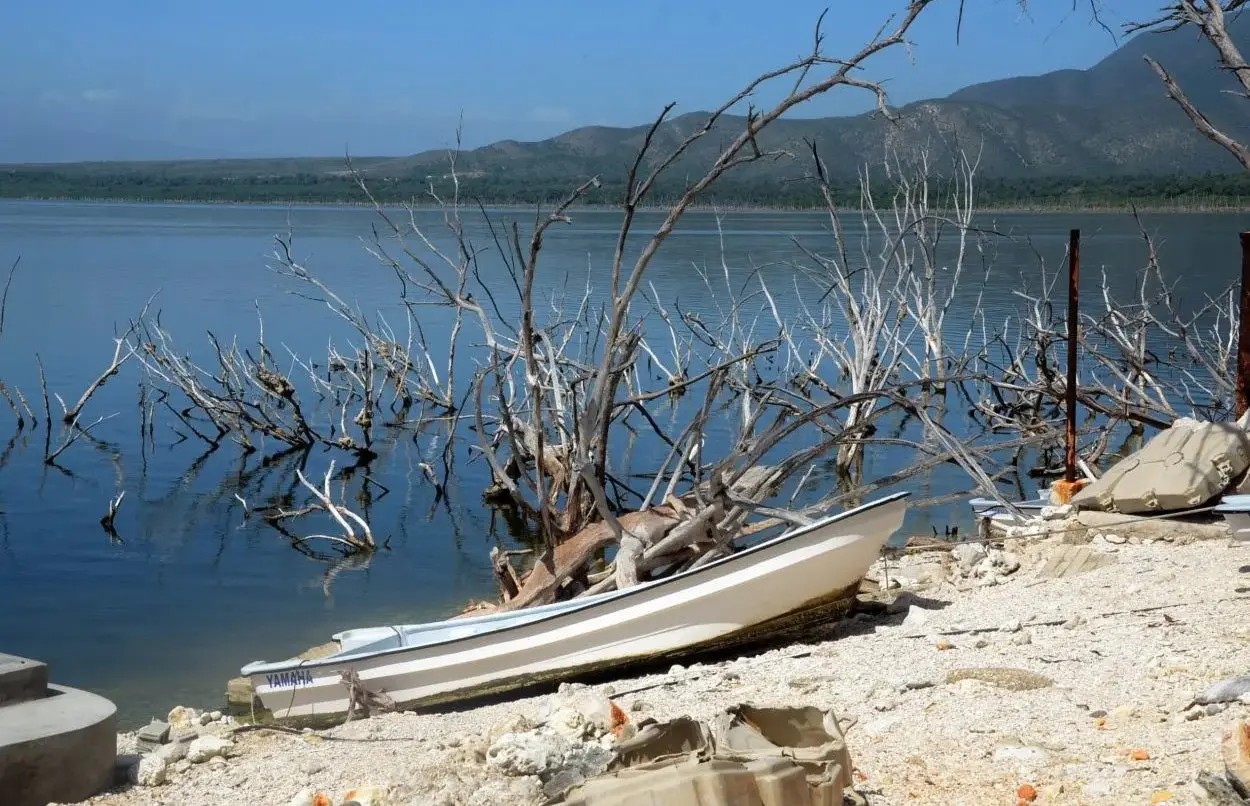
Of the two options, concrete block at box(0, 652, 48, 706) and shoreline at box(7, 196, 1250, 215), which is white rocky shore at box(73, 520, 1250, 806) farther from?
shoreline at box(7, 196, 1250, 215)

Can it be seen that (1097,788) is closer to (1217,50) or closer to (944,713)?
(944,713)

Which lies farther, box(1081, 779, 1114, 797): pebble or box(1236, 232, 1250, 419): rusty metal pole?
box(1236, 232, 1250, 419): rusty metal pole

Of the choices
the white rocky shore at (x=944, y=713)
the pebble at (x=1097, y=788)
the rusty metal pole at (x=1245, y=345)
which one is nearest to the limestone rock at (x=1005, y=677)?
the white rocky shore at (x=944, y=713)

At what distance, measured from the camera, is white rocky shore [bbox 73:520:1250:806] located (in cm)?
507

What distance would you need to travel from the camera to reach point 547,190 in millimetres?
109375

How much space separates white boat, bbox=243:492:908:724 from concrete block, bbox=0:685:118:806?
1.98 metres

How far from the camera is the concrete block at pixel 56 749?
18.8 feet

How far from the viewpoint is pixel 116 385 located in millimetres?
24922

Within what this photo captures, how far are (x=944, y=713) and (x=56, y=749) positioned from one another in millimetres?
3906

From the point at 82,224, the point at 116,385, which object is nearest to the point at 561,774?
the point at 116,385

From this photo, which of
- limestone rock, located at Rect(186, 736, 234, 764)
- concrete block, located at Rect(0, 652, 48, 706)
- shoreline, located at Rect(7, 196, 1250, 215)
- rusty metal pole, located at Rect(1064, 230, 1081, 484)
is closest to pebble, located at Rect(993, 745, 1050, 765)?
limestone rock, located at Rect(186, 736, 234, 764)

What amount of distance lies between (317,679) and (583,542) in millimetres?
2335

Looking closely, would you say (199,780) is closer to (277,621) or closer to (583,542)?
(583,542)

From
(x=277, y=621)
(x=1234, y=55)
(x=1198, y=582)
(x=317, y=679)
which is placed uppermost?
(x=1234, y=55)
